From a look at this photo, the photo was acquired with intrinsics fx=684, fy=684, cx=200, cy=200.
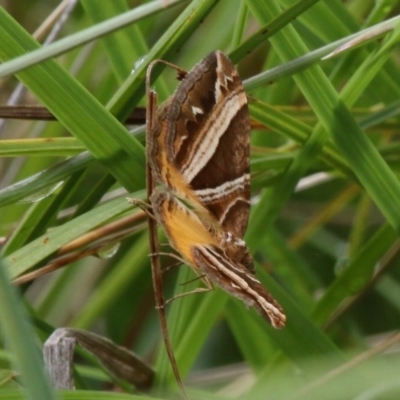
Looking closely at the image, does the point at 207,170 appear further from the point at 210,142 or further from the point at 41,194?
the point at 41,194

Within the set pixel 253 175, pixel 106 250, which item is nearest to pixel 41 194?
pixel 106 250

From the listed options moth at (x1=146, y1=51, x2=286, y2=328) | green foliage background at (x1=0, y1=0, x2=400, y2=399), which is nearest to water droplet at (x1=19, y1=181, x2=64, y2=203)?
green foliage background at (x1=0, y1=0, x2=400, y2=399)

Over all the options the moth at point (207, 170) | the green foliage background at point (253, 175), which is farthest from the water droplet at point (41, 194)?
the moth at point (207, 170)

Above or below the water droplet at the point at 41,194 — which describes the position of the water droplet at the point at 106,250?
below

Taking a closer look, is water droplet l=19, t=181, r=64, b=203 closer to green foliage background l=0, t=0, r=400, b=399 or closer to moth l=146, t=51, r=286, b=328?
green foliage background l=0, t=0, r=400, b=399

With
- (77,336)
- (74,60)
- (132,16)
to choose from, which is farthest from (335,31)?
(74,60)

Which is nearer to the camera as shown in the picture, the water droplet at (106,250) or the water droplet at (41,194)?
the water droplet at (41,194)

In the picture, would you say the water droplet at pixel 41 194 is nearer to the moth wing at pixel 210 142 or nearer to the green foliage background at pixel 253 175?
the green foliage background at pixel 253 175
